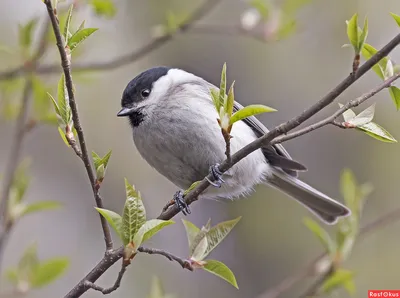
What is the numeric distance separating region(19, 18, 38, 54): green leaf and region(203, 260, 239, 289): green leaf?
46.1 inches

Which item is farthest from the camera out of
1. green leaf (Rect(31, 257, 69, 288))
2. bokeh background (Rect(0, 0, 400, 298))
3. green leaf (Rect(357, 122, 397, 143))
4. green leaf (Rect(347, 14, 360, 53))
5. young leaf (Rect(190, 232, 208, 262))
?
bokeh background (Rect(0, 0, 400, 298))

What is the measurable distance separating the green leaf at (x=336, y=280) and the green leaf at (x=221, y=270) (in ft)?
1.94

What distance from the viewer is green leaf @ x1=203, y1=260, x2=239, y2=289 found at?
1.48m

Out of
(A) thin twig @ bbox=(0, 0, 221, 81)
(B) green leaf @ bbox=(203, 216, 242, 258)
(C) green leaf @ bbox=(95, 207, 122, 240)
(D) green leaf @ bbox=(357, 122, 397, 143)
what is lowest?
(B) green leaf @ bbox=(203, 216, 242, 258)

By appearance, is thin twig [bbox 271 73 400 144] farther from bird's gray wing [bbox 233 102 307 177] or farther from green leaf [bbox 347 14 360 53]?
bird's gray wing [bbox 233 102 307 177]

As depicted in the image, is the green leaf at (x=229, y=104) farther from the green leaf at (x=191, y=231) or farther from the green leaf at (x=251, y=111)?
the green leaf at (x=191, y=231)

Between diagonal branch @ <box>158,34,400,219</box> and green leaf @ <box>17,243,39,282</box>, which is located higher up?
diagonal branch @ <box>158,34,400,219</box>

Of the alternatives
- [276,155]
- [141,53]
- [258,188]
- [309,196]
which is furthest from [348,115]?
[258,188]

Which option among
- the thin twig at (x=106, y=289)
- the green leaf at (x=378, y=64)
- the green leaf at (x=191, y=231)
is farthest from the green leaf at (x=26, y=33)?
the green leaf at (x=378, y=64)

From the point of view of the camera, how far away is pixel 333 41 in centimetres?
520

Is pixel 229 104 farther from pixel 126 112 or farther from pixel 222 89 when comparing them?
pixel 126 112

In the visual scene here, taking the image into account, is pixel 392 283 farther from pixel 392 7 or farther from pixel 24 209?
pixel 24 209

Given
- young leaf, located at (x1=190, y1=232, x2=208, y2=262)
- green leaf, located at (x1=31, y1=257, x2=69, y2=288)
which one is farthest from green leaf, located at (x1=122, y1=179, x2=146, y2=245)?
green leaf, located at (x1=31, y1=257, x2=69, y2=288)

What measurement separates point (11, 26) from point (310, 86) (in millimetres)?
2692
